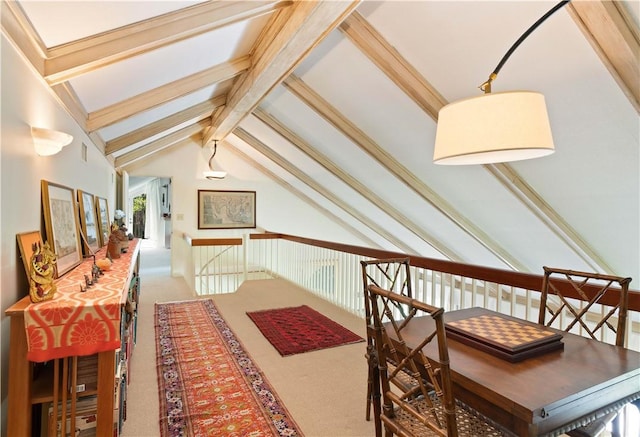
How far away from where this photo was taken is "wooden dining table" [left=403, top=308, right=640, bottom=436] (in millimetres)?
Answer: 1135

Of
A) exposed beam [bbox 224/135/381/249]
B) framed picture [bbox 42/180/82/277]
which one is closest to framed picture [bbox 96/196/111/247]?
framed picture [bbox 42/180/82/277]

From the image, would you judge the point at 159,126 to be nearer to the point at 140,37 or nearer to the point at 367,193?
the point at 140,37

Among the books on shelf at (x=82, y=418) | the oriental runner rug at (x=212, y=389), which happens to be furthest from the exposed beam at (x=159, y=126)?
the books on shelf at (x=82, y=418)

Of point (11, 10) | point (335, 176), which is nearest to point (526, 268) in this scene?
point (335, 176)

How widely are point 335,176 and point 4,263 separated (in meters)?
5.13

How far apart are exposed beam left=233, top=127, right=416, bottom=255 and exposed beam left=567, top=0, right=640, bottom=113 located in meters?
5.20

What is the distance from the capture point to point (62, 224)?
7.09 feet

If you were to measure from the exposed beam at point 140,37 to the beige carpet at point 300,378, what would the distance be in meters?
2.10

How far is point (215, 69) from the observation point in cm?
334

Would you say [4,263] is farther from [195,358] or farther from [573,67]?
[573,67]

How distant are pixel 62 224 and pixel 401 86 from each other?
3055 millimetres

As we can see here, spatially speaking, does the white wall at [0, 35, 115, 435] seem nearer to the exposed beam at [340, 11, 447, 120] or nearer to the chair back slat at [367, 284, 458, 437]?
the chair back slat at [367, 284, 458, 437]

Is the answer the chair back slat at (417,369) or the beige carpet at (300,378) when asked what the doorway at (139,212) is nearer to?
the beige carpet at (300,378)

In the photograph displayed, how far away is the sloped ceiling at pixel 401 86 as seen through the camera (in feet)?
6.61
